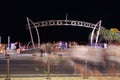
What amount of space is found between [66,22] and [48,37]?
8649 mm

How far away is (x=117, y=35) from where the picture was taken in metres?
64.8

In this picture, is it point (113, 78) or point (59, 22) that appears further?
point (59, 22)

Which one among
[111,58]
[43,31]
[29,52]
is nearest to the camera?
[111,58]

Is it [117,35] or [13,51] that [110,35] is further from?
[13,51]

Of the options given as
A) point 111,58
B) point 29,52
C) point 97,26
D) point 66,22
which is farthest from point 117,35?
point 111,58

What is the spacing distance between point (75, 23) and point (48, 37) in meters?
9.88

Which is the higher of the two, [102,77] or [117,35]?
[117,35]

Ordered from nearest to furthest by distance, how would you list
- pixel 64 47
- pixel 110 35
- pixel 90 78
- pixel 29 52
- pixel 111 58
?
pixel 90 78, pixel 111 58, pixel 29 52, pixel 64 47, pixel 110 35

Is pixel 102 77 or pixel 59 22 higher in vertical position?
pixel 59 22

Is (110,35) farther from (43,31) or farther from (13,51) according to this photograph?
(13,51)

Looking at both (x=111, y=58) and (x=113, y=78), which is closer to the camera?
(x=113, y=78)

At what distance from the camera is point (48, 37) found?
247 feet

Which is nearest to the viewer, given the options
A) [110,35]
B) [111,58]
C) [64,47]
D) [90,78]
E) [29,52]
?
[90,78]

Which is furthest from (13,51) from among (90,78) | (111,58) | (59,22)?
(90,78)
